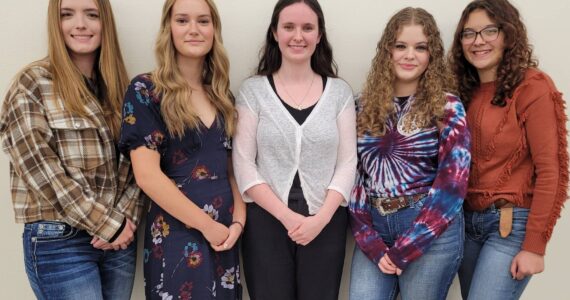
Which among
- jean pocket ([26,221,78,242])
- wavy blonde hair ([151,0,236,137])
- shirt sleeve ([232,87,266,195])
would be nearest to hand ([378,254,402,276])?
shirt sleeve ([232,87,266,195])

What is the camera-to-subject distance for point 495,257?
172 centimetres

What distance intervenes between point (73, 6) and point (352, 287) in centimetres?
152

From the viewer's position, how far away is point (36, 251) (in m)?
1.58

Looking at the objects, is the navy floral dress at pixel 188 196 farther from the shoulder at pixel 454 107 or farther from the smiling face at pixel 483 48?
the smiling face at pixel 483 48

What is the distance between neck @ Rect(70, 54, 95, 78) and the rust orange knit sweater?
4.98ft

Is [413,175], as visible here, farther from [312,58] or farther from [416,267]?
[312,58]

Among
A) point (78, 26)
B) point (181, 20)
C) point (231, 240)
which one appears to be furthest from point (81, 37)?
point (231, 240)

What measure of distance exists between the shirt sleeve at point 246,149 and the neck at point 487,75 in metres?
0.93

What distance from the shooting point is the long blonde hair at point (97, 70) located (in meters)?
1.65

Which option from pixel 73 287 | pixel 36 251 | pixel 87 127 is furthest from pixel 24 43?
pixel 73 287

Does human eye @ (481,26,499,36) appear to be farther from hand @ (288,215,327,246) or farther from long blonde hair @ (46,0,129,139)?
long blonde hair @ (46,0,129,139)

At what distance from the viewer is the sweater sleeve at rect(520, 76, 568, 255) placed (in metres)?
1.66

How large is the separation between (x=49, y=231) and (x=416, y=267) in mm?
1333

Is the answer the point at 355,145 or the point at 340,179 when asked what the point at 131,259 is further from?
the point at 355,145
